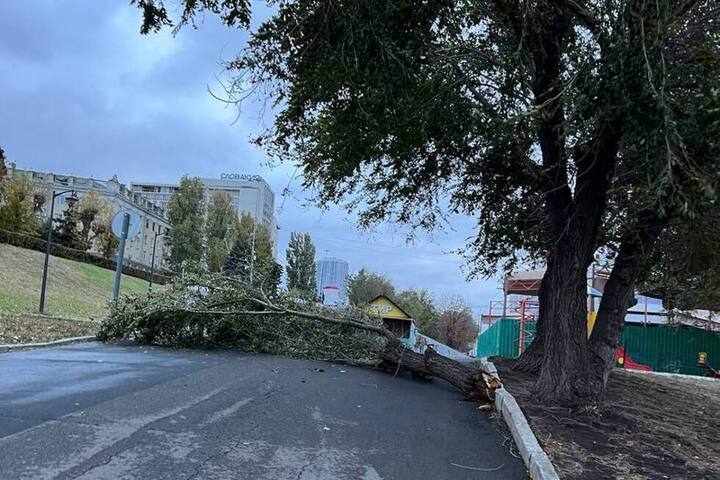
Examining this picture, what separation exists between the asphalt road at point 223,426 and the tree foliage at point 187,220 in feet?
145

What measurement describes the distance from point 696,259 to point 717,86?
6.51m

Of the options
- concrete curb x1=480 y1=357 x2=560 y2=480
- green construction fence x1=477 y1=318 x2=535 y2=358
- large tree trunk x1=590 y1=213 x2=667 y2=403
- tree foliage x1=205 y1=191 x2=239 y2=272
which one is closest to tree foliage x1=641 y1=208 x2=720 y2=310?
large tree trunk x1=590 y1=213 x2=667 y2=403

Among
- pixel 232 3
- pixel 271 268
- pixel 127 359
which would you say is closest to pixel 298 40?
pixel 232 3

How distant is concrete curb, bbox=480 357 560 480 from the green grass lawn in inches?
528

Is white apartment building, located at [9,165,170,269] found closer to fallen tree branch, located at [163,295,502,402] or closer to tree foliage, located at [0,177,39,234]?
tree foliage, located at [0,177,39,234]

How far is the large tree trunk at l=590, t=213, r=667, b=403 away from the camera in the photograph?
29.4ft

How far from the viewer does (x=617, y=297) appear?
938 cm

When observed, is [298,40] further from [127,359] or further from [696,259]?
[696,259]

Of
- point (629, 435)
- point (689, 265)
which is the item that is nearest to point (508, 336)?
point (689, 265)

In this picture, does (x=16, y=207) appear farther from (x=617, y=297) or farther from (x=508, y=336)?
(x=617, y=297)

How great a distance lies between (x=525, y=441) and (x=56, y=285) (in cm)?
2952

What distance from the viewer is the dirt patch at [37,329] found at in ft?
38.9

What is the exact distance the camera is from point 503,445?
650cm

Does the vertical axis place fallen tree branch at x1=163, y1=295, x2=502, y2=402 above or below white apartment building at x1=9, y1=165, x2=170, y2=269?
below
